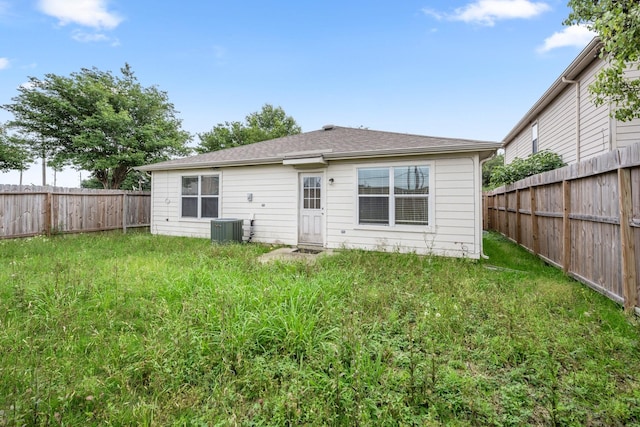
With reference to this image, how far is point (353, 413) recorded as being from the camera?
180 cm

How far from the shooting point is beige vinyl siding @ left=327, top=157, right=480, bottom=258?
6332mm

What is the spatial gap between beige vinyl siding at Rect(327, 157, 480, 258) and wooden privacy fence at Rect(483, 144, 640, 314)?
1.34 metres

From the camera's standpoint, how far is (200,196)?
963 centimetres

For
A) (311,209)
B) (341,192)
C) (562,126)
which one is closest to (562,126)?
(562,126)

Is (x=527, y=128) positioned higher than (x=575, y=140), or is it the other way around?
(x=527, y=128)

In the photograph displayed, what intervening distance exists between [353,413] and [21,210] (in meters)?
11.5

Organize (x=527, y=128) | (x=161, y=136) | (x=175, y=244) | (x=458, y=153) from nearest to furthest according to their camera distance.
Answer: (x=458, y=153), (x=175, y=244), (x=527, y=128), (x=161, y=136)

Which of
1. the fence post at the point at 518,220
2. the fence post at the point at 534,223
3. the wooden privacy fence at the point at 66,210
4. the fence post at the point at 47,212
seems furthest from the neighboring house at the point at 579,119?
the fence post at the point at 47,212

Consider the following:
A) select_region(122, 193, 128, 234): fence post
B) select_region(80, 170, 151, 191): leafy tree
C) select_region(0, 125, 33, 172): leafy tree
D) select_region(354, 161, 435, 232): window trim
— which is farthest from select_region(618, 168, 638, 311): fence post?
select_region(0, 125, 33, 172): leafy tree

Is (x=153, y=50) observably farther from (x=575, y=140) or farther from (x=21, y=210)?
(x=575, y=140)

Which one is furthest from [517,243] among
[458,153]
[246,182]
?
[246,182]

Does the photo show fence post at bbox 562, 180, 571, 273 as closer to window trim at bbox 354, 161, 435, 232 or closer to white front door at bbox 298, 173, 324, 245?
window trim at bbox 354, 161, 435, 232

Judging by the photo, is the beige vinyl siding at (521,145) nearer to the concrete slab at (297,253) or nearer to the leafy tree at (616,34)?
the leafy tree at (616,34)

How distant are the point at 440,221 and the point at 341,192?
2.49 metres
